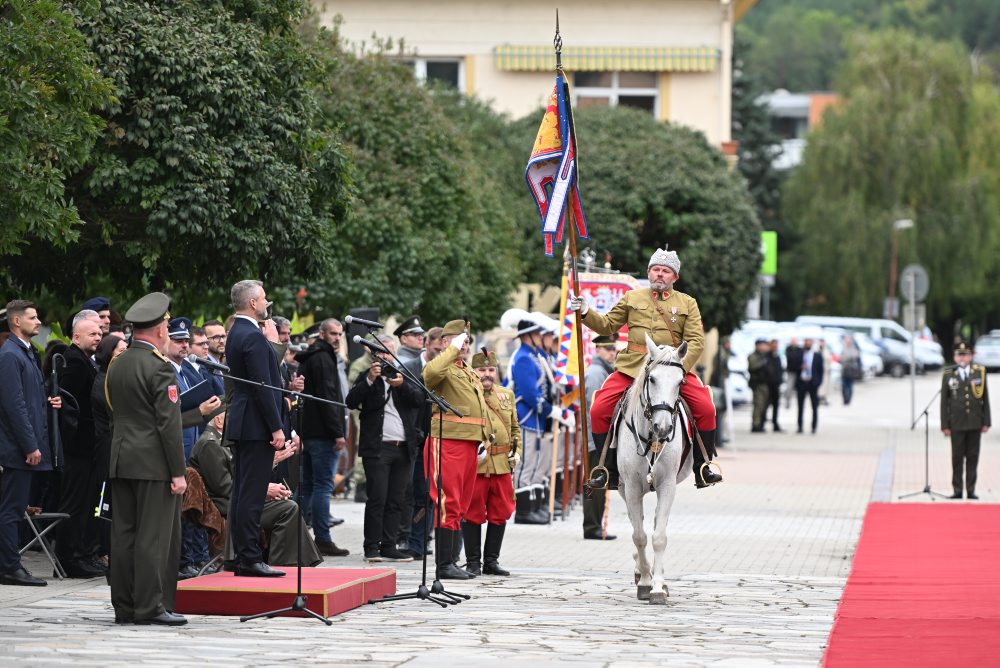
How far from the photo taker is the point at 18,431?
1270cm

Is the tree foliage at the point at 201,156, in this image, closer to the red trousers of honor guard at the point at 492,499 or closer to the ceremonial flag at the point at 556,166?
the ceremonial flag at the point at 556,166

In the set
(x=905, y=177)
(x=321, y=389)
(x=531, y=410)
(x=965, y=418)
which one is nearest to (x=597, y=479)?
(x=321, y=389)

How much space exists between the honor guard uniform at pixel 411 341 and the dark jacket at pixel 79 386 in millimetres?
2857

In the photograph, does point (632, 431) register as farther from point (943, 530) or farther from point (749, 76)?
point (749, 76)

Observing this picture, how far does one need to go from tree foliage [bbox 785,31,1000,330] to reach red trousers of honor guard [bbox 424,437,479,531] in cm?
5778

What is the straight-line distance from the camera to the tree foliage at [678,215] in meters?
35.4

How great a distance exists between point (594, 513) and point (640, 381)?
500cm

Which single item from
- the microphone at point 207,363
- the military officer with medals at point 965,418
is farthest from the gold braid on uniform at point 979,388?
the microphone at point 207,363

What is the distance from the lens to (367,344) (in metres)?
11.5

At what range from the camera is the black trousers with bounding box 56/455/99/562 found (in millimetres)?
13500

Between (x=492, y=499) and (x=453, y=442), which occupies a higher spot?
(x=453, y=442)

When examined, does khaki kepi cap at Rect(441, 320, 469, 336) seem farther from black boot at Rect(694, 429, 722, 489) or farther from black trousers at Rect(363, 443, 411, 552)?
black boot at Rect(694, 429, 722, 489)

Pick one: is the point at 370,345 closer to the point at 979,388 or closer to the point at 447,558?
the point at 447,558

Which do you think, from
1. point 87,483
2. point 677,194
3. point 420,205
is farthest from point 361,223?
point 87,483
